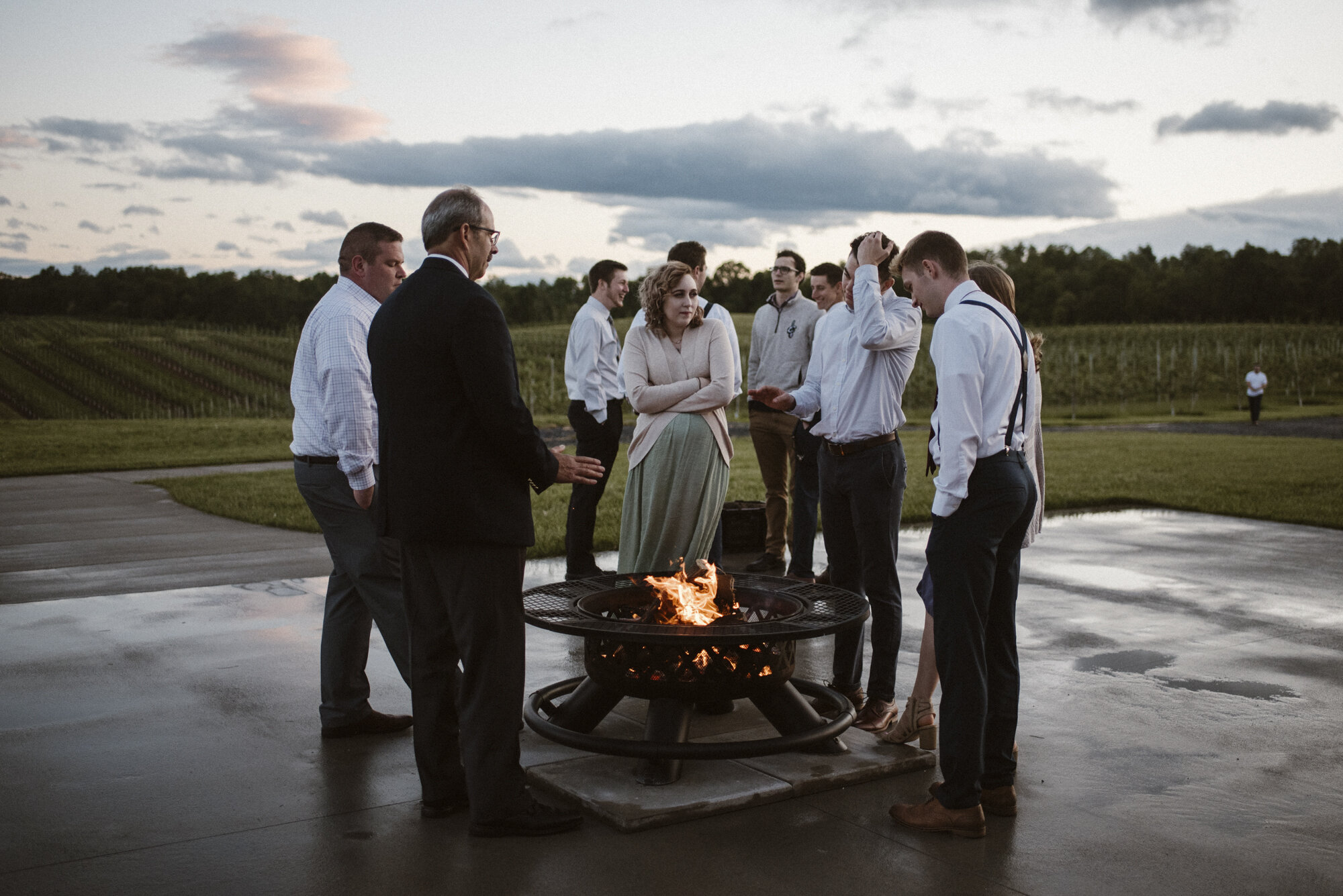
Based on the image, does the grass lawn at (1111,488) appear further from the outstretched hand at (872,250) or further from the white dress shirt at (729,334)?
the outstretched hand at (872,250)

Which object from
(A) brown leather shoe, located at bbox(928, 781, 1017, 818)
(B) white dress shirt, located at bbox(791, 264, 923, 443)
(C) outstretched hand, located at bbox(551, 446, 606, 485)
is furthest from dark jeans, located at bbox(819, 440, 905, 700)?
(C) outstretched hand, located at bbox(551, 446, 606, 485)

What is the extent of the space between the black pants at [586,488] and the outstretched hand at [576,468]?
147 inches

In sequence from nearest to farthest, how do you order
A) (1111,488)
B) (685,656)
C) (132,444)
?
(685,656) → (1111,488) → (132,444)

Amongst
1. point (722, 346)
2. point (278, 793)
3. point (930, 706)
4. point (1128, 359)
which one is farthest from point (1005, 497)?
point (1128, 359)

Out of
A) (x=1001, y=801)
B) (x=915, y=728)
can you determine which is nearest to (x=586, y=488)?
(x=915, y=728)

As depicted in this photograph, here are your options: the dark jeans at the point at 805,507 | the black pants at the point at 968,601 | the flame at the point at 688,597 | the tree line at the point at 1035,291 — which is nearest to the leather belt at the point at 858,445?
the flame at the point at 688,597

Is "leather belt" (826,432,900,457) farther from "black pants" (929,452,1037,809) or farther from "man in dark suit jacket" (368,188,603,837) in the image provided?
"man in dark suit jacket" (368,188,603,837)

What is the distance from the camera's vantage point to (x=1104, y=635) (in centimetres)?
641

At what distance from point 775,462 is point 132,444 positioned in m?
16.8

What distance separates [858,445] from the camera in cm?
482

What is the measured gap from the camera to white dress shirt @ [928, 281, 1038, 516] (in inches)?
136

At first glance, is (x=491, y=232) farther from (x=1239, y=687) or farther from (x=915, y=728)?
(x=1239, y=687)

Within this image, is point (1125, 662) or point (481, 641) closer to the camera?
point (481, 641)

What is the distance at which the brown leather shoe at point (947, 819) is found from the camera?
11.6 feet
